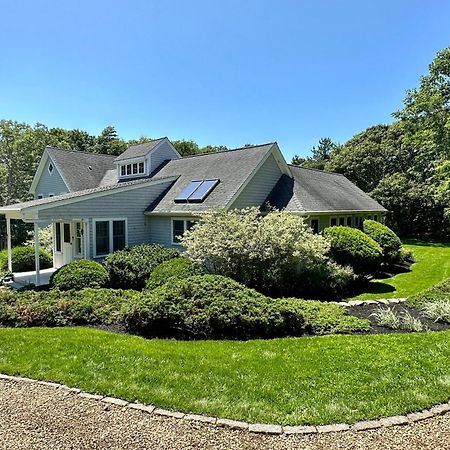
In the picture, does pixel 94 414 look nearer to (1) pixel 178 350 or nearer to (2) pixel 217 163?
(1) pixel 178 350

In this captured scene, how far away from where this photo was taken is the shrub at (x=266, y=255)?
1205 cm

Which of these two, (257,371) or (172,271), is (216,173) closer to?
(172,271)

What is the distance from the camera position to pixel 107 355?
20.3 ft

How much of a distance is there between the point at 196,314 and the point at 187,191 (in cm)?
1093

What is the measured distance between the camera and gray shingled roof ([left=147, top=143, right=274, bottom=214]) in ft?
53.6

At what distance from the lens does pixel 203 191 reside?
56.3 feet

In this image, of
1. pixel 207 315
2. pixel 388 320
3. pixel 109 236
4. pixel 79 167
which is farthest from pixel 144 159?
pixel 388 320

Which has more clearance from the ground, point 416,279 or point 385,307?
point 385,307

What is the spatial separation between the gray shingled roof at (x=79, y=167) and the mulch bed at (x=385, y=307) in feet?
64.5

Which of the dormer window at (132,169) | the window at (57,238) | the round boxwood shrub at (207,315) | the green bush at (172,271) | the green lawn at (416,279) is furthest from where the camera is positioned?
the dormer window at (132,169)

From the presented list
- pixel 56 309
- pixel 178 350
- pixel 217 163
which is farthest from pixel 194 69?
pixel 178 350

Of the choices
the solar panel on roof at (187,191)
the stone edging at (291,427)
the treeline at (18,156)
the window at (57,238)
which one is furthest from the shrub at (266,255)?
the treeline at (18,156)

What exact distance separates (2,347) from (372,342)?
23.0ft

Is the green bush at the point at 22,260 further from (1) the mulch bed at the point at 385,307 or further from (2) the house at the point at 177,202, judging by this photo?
(1) the mulch bed at the point at 385,307
